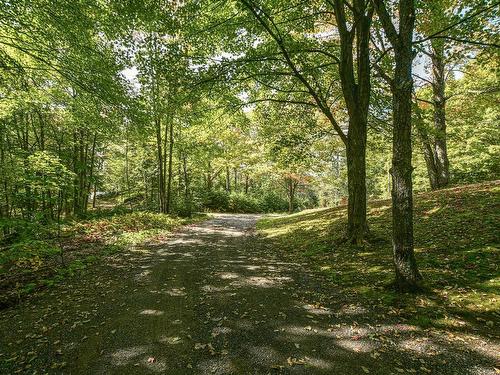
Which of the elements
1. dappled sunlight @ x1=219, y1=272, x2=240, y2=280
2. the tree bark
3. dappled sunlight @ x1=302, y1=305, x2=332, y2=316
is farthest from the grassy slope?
dappled sunlight @ x1=219, y1=272, x2=240, y2=280

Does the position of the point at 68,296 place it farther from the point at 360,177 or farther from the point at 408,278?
the point at 360,177

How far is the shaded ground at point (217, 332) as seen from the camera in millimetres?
3436

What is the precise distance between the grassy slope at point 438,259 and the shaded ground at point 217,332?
50cm

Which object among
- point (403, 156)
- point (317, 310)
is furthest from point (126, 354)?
point (403, 156)

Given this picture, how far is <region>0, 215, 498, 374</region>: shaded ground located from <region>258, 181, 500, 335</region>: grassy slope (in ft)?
1.64

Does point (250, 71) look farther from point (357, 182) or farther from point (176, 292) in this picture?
point (176, 292)

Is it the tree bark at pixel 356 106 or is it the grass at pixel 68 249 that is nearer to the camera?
the grass at pixel 68 249

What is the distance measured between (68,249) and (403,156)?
33.0ft

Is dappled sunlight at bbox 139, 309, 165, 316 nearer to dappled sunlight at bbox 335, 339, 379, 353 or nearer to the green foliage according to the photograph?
dappled sunlight at bbox 335, 339, 379, 353

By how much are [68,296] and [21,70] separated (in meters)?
6.97

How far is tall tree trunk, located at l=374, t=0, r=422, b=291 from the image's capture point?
477 centimetres

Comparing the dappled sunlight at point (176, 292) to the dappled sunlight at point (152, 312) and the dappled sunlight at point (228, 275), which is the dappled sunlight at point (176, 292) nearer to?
the dappled sunlight at point (152, 312)

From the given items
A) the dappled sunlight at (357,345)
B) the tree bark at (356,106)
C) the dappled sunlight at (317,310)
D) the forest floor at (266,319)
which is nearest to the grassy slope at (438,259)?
the forest floor at (266,319)

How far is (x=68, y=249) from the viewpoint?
30.0 ft
